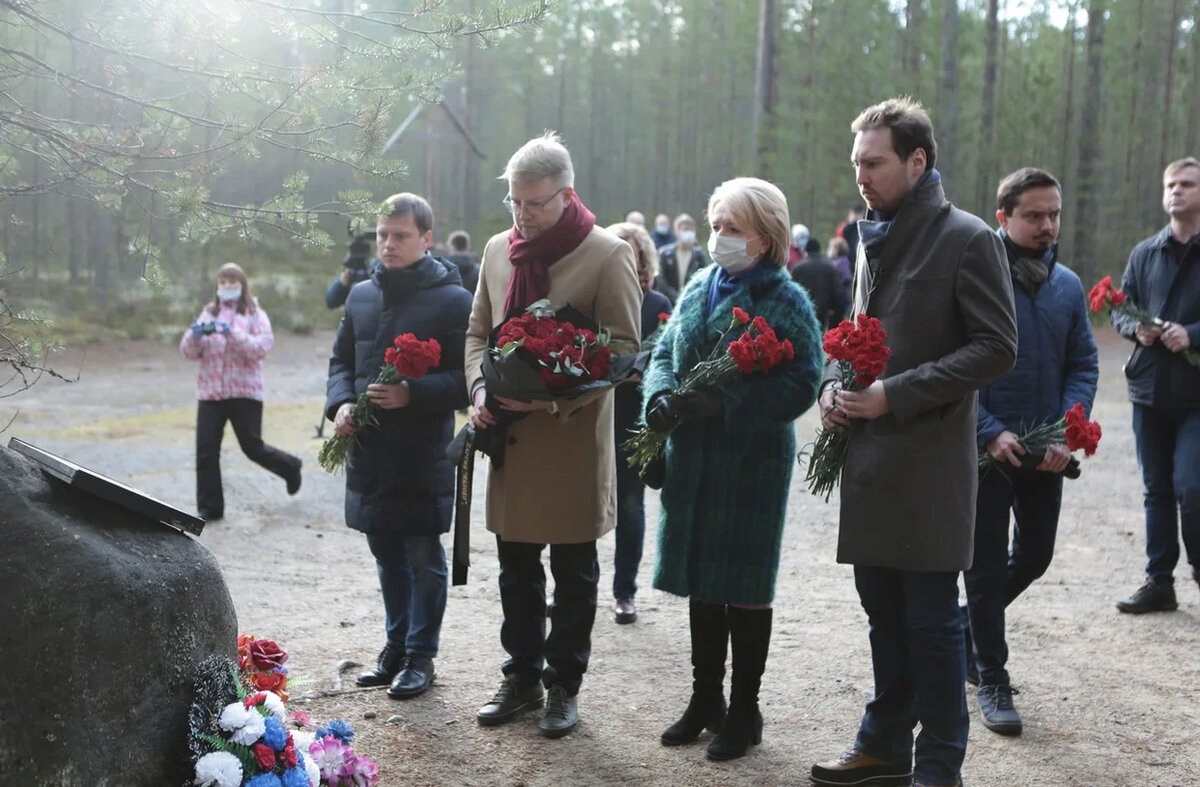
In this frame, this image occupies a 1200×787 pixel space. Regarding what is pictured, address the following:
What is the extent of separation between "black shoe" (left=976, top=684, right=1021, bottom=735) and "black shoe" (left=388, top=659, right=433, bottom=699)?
2414mm

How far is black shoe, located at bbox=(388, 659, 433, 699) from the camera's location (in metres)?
5.16

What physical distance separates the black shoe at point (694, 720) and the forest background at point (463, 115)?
7.51ft

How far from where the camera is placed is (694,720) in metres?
4.67

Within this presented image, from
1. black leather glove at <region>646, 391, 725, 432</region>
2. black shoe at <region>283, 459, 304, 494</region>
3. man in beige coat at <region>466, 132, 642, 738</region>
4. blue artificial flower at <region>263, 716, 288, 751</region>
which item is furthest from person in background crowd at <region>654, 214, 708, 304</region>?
blue artificial flower at <region>263, 716, 288, 751</region>

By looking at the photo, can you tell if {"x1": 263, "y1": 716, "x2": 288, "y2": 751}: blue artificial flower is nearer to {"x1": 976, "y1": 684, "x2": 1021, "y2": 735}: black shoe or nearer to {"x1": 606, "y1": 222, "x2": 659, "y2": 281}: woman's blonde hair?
{"x1": 976, "y1": 684, "x2": 1021, "y2": 735}: black shoe

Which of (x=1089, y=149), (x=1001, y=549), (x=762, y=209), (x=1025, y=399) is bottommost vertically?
(x=1001, y=549)

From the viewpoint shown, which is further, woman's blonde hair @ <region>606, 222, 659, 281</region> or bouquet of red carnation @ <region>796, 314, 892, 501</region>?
woman's blonde hair @ <region>606, 222, 659, 281</region>

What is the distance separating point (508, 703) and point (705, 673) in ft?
2.94

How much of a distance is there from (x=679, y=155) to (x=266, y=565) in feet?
162

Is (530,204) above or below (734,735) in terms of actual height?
above

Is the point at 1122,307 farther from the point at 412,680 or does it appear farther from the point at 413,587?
the point at 412,680

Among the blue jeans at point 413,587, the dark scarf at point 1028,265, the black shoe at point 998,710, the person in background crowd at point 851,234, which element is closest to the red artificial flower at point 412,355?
the blue jeans at point 413,587

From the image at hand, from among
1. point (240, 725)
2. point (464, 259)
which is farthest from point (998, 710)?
point (464, 259)

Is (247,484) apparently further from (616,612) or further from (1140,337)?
(1140,337)
